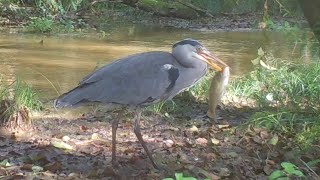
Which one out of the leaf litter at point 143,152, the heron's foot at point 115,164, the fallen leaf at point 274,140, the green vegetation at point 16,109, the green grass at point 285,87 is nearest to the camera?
the leaf litter at point 143,152

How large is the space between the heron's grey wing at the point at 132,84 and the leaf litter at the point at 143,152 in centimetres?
52

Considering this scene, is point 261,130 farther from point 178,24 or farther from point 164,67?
point 178,24

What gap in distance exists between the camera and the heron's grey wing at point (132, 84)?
505 cm

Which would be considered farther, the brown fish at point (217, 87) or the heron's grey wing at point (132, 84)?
the brown fish at point (217, 87)

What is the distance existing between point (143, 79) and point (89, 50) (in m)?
8.35

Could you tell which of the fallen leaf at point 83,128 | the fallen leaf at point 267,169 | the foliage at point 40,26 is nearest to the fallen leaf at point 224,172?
the fallen leaf at point 267,169

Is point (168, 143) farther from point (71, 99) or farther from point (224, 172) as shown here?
point (71, 99)

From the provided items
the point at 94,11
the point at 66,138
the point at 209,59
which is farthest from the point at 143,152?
the point at 94,11

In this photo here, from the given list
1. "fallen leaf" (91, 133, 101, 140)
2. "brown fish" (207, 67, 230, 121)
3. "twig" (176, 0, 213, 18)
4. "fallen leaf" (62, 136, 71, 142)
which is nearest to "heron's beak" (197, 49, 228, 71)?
"brown fish" (207, 67, 230, 121)

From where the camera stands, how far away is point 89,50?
1332 centimetres

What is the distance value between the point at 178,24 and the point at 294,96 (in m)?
13.7

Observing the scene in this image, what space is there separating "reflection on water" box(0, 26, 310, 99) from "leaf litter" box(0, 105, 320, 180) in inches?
79.3

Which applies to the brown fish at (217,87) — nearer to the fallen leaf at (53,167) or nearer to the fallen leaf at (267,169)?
the fallen leaf at (267,169)

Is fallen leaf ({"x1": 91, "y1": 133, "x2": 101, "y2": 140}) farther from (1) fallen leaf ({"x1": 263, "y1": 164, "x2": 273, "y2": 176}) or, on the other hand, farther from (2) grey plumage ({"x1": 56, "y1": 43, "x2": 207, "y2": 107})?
(1) fallen leaf ({"x1": 263, "y1": 164, "x2": 273, "y2": 176})
